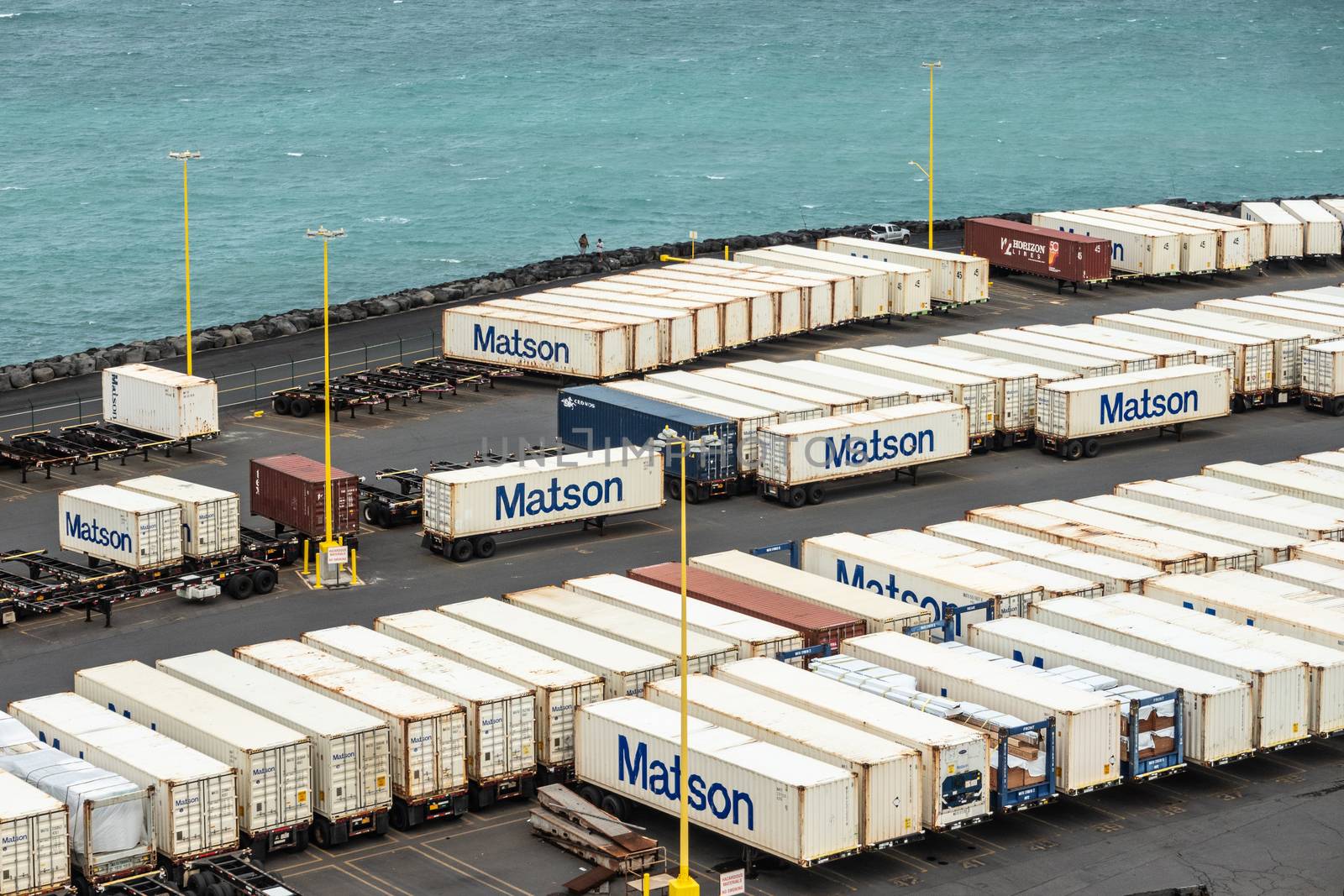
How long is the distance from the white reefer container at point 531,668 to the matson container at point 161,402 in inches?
1190

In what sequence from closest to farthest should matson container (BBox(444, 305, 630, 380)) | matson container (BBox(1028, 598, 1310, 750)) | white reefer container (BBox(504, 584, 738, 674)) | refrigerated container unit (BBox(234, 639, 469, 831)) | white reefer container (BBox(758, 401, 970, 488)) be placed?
refrigerated container unit (BBox(234, 639, 469, 831)) < matson container (BBox(1028, 598, 1310, 750)) < white reefer container (BBox(504, 584, 738, 674)) < white reefer container (BBox(758, 401, 970, 488)) < matson container (BBox(444, 305, 630, 380))

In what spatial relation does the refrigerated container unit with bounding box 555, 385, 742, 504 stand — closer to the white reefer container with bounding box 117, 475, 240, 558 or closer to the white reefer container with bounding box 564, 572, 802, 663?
the white reefer container with bounding box 564, 572, 802, 663

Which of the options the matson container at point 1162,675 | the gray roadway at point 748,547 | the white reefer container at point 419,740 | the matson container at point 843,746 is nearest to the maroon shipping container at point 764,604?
the matson container at point 1162,675

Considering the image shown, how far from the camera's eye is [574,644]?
5994 cm

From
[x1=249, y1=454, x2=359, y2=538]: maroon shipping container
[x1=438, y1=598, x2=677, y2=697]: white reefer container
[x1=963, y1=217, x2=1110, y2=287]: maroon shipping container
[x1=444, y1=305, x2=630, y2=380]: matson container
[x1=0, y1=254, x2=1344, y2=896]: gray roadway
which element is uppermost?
[x1=963, y1=217, x2=1110, y2=287]: maroon shipping container

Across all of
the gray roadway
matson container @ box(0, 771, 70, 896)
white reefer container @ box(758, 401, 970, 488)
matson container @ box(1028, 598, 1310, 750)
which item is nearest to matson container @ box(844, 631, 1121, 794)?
the gray roadway

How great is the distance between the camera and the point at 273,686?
185 ft

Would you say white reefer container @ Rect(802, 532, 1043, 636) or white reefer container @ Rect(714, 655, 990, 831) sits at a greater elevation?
white reefer container @ Rect(802, 532, 1043, 636)

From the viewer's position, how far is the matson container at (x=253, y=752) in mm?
51375

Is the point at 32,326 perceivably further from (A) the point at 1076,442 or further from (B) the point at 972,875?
(B) the point at 972,875

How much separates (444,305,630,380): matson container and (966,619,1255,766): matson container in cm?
4165

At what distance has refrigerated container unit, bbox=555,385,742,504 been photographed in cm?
8350

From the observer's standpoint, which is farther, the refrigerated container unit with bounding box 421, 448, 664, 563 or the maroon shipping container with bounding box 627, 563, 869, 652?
the refrigerated container unit with bounding box 421, 448, 664, 563

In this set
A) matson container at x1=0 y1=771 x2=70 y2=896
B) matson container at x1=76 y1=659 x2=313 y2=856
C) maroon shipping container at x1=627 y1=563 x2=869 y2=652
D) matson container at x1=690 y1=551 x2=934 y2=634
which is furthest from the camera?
matson container at x1=690 y1=551 x2=934 y2=634
